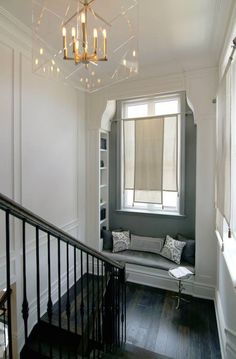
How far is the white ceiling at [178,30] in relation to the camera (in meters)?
2.12

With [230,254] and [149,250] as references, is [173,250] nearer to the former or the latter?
[149,250]

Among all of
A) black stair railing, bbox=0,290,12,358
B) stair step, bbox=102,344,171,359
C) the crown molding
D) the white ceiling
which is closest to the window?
the white ceiling

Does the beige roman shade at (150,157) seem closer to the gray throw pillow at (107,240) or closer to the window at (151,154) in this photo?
the window at (151,154)

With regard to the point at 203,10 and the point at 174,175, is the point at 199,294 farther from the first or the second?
the point at 203,10

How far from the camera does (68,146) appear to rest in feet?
11.4

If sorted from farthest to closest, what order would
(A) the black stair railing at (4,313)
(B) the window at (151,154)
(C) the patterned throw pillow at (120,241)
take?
1. (C) the patterned throw pillow at (120,241)
2. (B) the window at (151,154)
3. (A) the black stair railing at (4,313)

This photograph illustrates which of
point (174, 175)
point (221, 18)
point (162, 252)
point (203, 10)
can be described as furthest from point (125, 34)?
point (162, 252)

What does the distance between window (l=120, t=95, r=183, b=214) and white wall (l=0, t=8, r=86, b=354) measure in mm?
1027

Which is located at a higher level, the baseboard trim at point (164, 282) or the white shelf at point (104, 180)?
the white shelf at point (104, 180)

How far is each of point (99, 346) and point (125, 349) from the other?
10.8 inches

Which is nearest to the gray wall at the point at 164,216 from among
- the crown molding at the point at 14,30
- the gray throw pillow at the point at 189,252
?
the gray throw pillow at the point at 189,252

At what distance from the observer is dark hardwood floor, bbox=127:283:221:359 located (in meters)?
2.37

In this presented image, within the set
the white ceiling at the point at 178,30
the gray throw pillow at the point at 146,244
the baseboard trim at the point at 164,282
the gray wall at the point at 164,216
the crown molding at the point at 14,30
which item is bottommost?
the baseboard trim at the point at 164,282

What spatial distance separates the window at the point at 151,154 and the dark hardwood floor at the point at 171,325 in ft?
4.97
